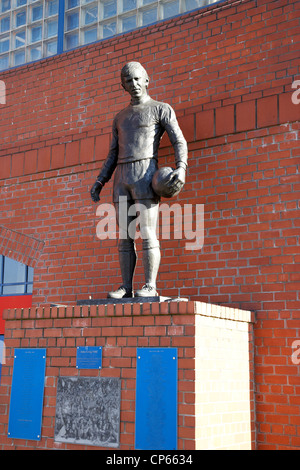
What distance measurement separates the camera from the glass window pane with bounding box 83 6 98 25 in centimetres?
734

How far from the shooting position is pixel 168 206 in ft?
20.0

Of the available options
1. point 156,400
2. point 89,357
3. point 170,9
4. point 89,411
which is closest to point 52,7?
point 170,9

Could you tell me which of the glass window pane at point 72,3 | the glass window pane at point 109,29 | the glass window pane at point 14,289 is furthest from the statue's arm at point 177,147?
the glass window pane at point 14,289

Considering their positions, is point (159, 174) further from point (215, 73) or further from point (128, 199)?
point (215, 73)

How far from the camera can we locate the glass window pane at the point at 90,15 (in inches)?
289

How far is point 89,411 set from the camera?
14.9 feet

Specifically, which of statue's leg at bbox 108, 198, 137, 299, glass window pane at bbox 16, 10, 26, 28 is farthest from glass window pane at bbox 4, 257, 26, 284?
glass window pane at bbox 16, 10, 26, 28

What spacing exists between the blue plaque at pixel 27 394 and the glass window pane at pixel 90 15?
4354 millimetres

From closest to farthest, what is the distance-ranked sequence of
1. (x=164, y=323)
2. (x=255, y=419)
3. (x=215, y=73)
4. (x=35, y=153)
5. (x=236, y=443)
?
(x=164, y=323), (x=236, y=443), (x=255, y=419), (x=215, y=73), (x=35, y=153)

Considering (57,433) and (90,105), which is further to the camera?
(90,105)

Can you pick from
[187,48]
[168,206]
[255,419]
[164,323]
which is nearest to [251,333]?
[255,419]

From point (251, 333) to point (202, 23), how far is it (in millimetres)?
3322

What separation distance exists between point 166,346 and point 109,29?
4.43 m

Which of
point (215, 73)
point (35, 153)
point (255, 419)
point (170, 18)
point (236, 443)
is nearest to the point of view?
point (236, 443)
